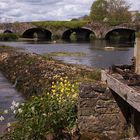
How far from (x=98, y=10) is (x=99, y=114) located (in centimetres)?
9987

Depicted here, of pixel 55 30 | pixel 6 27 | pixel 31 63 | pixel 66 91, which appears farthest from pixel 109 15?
pixel 66 91

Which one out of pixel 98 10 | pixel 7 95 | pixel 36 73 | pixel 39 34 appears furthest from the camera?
pixel 98 10

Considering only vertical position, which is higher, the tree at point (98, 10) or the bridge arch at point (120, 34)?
the tree at point (98, 10)

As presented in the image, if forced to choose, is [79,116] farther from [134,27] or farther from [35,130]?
[134,27]

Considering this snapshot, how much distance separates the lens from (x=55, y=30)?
92812mm

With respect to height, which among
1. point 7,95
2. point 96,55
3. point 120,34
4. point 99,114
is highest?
point 99,114

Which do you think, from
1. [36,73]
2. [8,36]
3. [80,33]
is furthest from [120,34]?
[36,73]

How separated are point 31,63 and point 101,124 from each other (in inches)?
667

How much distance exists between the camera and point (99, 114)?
31.6 ft

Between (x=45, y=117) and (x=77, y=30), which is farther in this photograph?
(x=77, y=30)

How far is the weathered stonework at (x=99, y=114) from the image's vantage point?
9.52 meters

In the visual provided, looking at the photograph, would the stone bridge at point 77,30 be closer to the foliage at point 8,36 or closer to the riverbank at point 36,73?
the foliage at point 8,36

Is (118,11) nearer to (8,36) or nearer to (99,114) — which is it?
(8,36)

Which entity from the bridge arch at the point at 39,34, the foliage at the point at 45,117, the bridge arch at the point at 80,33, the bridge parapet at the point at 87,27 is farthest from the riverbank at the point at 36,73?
the bridge arch at the point at 39,34
